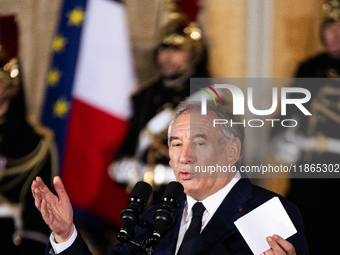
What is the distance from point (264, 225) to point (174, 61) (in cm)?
243

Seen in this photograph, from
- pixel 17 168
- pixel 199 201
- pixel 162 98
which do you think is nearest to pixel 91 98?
pixel 162 98

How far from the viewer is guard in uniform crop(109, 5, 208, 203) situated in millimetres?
3627

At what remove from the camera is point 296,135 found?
3.24 m

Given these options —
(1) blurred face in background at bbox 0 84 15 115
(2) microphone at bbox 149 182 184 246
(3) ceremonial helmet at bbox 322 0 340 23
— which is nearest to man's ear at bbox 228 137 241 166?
(2) microphone at bbox 149 182 184 246

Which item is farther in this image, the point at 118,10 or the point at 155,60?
the point at 118,10

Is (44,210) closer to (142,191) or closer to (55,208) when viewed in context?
(55,208)

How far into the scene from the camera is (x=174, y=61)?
12.3ft

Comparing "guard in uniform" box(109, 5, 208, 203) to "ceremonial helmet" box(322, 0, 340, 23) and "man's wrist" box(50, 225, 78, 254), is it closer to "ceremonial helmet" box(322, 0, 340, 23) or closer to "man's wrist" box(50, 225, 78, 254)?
"ceremonial helmet" box(322, 0, 340, 23)

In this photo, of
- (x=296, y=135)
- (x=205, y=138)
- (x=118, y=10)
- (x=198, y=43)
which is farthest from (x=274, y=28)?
(x=205, y=138)

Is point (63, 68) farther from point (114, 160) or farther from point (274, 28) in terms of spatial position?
point (274, 28)

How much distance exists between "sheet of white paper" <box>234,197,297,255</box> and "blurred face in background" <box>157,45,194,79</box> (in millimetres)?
2315

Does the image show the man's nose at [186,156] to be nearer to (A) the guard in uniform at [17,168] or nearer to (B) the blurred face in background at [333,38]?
(B) the blurred face in background at [333,38]

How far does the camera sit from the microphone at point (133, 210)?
1392 mm

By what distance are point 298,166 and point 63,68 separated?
2574mm
